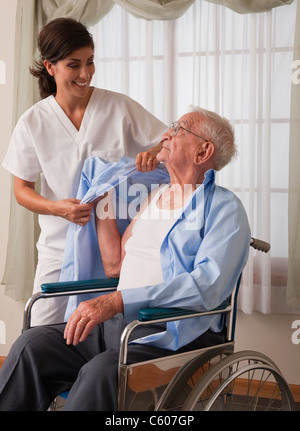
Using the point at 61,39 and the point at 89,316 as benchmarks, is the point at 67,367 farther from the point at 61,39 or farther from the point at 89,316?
the point at 61,39

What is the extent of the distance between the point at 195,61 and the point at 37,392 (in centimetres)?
188

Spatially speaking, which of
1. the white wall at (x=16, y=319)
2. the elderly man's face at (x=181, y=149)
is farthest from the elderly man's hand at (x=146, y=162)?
the white wall at (x=16, y=319)

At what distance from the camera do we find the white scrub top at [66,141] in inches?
89.4

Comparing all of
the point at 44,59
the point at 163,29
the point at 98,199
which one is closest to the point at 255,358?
the point at 98,199

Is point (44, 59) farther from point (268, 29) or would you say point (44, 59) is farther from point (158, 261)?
point (268, 29)

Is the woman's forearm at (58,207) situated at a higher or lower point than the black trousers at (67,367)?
higher

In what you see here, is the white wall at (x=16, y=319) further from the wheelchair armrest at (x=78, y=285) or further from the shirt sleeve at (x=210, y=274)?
the shirt sleeve at (x=210, y=274)

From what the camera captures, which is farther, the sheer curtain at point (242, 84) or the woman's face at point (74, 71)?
the sheer curtain at point (242, 84)

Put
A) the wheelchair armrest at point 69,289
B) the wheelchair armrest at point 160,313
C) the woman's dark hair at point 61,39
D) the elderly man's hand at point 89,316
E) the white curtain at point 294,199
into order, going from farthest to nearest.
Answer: the white curtain at point 294,199
the woman's dark hair at point 61,39
the wheelchair armrest at point 69,289
the elderly man's hand at point 89,316
the wheelchair armrest at point 160,313

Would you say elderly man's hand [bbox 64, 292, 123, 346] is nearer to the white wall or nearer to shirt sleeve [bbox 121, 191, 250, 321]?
shirt sleeve [bbox 121, 191, 250, 321]

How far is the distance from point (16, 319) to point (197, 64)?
5.97ft

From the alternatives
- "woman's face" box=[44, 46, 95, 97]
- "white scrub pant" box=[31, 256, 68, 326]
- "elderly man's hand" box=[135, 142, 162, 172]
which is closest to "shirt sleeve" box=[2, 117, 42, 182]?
"woman's face" box=[44, 46, 95, 97]

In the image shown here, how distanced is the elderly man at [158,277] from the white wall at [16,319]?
1.23 meters

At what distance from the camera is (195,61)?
2.91m
